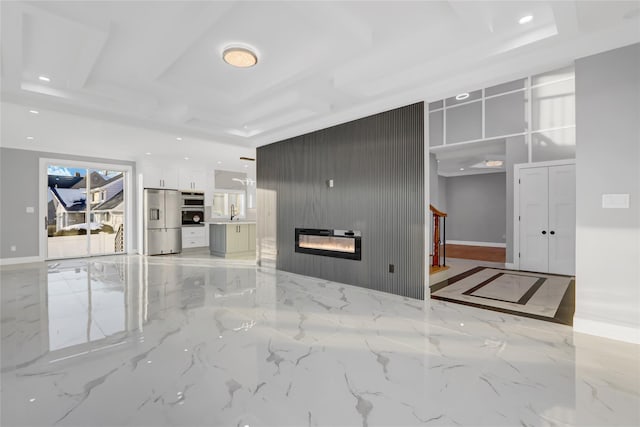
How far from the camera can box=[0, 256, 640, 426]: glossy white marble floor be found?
172 centimetres

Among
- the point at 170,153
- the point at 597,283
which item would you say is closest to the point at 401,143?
the point at 597,283

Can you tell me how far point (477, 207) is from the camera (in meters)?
10.8

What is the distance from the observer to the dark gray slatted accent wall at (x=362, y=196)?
4004 mm

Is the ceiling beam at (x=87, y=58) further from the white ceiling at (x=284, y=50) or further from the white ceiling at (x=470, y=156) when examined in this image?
the white ceiling at (x=470, y=156)

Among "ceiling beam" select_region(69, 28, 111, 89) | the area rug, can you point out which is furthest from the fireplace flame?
"ceiling beam" select_region(69, 28, 111, 89)

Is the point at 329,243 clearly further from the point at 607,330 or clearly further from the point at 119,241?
the point at 119,241

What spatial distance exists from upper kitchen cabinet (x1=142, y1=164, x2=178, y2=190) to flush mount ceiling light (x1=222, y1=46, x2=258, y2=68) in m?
5.88

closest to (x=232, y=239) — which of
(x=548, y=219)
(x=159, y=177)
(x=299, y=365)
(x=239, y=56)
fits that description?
(x=159, y=177)

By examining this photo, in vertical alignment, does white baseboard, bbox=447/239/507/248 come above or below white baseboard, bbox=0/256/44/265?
below

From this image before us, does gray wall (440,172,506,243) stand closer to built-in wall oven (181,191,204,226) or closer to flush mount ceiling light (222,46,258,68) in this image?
built-in wall oven (181,191,204,226)

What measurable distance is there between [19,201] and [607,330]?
1013 centimetres

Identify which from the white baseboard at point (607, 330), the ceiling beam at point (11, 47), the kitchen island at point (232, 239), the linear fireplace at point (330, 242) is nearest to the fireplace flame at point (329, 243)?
the linear fireplace at point (330, 242)

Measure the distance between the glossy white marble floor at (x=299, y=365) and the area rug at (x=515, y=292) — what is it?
1.10 feet

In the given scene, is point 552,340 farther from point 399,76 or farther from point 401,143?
point 399,76
